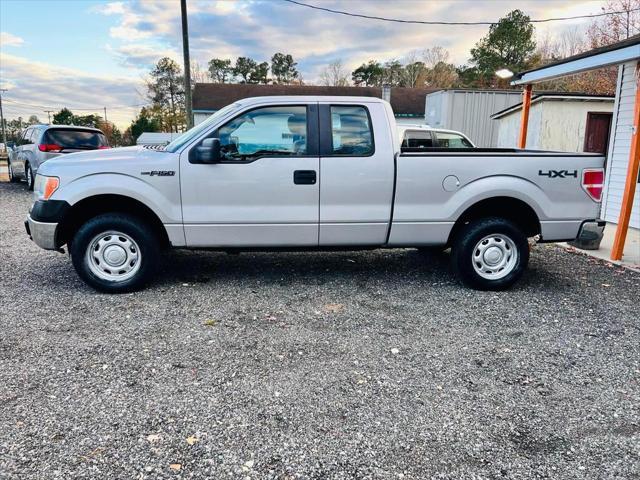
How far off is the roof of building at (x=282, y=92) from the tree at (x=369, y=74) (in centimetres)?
1816

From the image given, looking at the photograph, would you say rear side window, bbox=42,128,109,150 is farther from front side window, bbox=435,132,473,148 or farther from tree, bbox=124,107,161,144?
tree, bbox=124,107,161,144

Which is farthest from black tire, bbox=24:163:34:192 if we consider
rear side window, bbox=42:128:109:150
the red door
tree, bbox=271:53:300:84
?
tree, bbox=271:53:300:84

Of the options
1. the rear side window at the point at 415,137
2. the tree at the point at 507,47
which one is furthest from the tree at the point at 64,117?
the rear side window at the point at 415,137

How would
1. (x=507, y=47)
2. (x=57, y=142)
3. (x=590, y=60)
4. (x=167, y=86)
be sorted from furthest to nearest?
(x=167, y=86) < (x=507, y=47) < (x=57, y=142) < (x=590, y=60)

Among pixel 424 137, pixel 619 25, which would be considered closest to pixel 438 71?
pixel 619 25

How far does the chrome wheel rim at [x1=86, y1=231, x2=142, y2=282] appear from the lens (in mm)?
4949

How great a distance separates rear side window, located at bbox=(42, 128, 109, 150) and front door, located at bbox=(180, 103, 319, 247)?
9.40 metres

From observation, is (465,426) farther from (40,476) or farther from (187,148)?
(187,148)

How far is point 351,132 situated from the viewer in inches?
200

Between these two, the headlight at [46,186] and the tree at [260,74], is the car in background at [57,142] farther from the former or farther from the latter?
the tree at [260,74]

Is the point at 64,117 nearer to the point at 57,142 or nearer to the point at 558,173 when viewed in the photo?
the point at 57,142

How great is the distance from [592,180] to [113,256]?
5.01 m

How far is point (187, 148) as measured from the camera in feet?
16.0

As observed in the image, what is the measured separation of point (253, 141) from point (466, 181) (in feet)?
7.29
